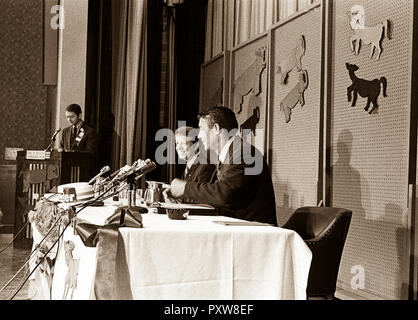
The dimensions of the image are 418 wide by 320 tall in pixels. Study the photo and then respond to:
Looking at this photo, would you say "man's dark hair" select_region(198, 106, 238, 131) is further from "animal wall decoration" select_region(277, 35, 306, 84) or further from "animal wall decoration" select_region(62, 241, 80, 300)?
"animal wall decoration" select_region(277, 35, 306, 84)

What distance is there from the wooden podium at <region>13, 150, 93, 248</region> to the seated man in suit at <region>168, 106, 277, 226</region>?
2743mm

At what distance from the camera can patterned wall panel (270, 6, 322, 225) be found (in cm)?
463

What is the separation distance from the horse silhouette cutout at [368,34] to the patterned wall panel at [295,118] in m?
0.47

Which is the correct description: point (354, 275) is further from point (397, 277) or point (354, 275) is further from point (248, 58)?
point (248, 58)

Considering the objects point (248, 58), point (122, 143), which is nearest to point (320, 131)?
point (248, 58)

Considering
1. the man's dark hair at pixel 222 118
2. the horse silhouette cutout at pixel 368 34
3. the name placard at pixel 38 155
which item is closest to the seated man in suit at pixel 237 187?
the man's dark hair at pixel 222 118

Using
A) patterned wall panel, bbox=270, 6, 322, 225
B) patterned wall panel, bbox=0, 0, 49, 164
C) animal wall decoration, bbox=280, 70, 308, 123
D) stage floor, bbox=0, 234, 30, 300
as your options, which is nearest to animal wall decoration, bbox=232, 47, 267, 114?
patterned wall panel, bbox=270, 6, 322, 225

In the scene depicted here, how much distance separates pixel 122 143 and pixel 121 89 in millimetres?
666

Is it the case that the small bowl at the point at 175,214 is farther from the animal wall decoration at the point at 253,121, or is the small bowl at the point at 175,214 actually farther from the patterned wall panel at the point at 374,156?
the animal wall decoration at the point at 253,121

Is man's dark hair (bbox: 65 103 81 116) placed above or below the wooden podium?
above

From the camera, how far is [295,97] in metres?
4.96

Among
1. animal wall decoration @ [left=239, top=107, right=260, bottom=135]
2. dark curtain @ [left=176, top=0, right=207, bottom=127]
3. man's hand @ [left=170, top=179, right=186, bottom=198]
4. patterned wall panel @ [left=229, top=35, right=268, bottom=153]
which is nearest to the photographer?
man's hand @ [left=170, top=179, right=186, bottom=198]

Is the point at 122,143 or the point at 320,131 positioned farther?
the point at 122,143

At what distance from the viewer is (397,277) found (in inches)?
137
